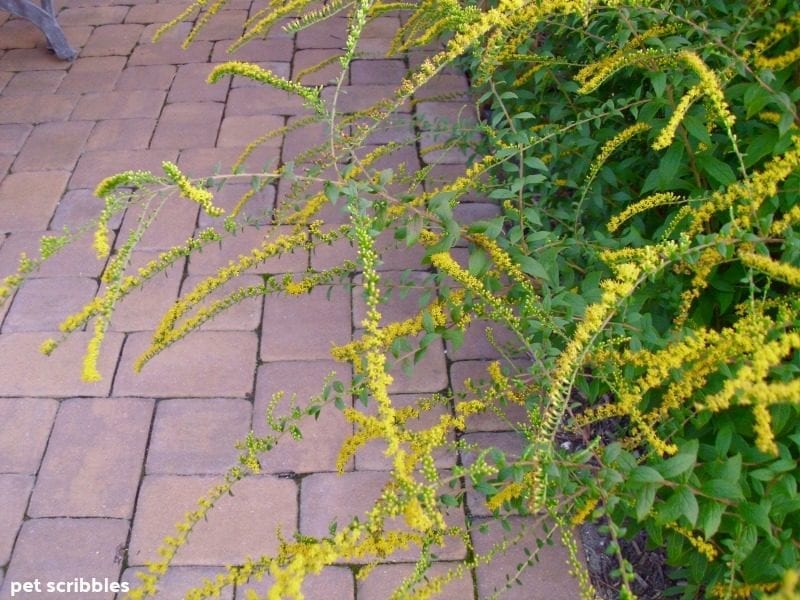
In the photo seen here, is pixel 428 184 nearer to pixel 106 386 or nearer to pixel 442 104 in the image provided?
pixel 442 104

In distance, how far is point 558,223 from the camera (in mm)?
2113

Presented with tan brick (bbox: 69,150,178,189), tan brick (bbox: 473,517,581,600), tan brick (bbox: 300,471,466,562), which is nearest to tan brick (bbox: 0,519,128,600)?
tan brick (bbox: 300,471,466,562)

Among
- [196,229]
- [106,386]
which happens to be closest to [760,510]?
[106,386]

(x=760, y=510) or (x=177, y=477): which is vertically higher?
(x=760, y=510)

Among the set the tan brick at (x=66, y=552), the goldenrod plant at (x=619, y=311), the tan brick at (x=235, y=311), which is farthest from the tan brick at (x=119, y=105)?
the tan brick at (x=66, y=552)

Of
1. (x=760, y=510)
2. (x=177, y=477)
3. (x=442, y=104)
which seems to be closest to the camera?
(x=760, y=510)

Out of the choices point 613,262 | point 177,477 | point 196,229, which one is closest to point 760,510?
point 613,262

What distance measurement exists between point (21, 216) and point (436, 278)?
196cm

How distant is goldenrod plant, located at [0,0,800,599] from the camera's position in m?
1.16

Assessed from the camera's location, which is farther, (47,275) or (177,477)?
(47,275)

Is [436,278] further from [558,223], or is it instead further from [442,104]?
[442,104]

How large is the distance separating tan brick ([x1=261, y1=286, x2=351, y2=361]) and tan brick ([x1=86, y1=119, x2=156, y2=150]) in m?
1.22

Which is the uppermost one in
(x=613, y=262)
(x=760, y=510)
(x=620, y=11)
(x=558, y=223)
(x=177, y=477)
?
(x=620, y=11)

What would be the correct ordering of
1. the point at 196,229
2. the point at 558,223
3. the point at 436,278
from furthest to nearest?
1. the point at 196,229
2. the point at 558,223
3. the point at 436,278
